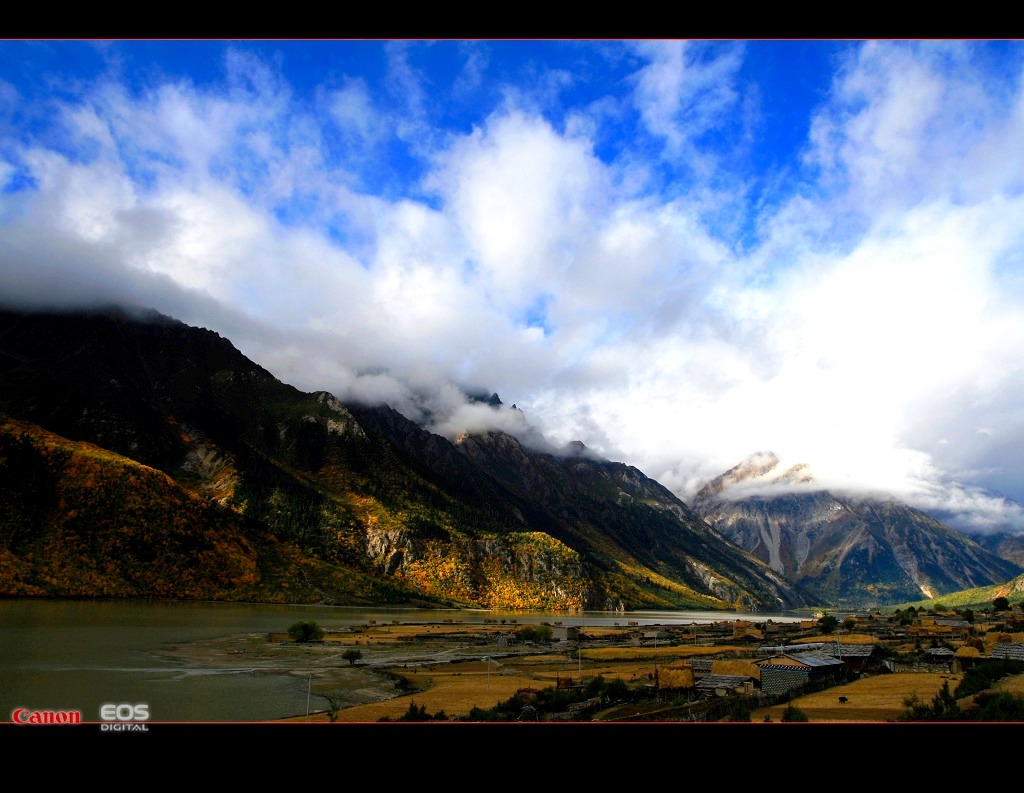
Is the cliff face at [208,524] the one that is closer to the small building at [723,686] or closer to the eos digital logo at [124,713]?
the small building at [723,686]

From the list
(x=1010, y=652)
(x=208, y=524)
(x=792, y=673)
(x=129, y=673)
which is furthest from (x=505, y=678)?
(x=208, y=524)

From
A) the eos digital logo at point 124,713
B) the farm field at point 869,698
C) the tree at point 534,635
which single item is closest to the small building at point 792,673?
the farm field at point 869,698

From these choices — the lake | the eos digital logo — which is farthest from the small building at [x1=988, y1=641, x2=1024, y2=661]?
the eos digital logo

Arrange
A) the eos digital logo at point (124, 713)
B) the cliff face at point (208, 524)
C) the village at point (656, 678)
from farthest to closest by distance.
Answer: the cliff face at point (208, 524)
the village at point (656, 678)
the eos digital logo at point (124, 713)

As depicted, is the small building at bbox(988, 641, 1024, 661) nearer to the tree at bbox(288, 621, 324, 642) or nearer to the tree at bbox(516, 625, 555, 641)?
the tree at bbox(516, 625, 555, 641)

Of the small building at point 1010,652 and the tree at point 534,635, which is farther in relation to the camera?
the tree at point 534,635

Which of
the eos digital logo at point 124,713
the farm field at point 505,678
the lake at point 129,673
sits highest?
the eos digital logo at point 124,713

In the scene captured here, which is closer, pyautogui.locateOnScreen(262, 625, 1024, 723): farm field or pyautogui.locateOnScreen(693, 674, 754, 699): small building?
pyautogui.locateOnScreen(262, 625, 1024, 723): farm field

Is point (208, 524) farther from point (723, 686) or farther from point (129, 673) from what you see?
point (723, 686)

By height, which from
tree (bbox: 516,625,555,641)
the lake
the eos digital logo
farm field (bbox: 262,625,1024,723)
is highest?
the eos digital logo

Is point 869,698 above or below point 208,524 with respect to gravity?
below
